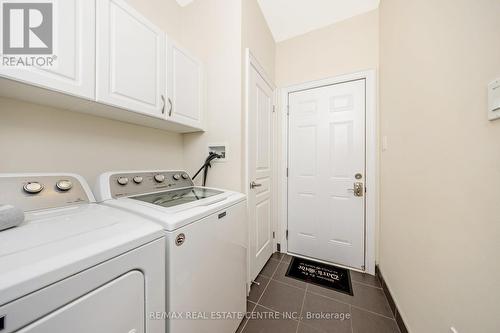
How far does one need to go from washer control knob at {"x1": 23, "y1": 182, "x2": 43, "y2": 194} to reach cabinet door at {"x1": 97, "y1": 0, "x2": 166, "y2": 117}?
0.48 m

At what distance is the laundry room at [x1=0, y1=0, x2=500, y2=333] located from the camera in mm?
574

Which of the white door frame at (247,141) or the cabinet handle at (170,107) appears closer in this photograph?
the cabinet handle at (170,107)

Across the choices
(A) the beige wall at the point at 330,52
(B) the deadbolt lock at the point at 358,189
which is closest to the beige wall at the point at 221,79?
(A) the beige wall at the point at 330,52

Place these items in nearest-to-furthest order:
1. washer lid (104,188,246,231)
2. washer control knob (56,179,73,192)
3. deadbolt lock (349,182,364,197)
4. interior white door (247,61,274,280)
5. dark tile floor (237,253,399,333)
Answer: washer lid (104,188,246,231)
washer control knob (56,179,73,192)
dark tile floor (237,253,399,333)
interior white door (247,61,274,280)
deadbolt lock (349,182,364,197)

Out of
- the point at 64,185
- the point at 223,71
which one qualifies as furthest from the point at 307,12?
the point at 64,185

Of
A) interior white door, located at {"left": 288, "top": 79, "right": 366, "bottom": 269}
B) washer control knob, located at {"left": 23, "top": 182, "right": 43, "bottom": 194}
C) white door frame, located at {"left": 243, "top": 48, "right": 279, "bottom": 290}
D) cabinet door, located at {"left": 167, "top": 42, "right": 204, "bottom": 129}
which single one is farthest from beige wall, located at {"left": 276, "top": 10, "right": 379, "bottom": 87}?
washer control knob, located at {"left": 23, "top": 182, "right": 43, "bottom": 194}

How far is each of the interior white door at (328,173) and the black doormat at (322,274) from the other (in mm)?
115

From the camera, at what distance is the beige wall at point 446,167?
0.59 meters

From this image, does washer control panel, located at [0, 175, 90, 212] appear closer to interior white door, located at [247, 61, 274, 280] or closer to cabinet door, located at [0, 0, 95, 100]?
cabinet door, located at [0, 0, 95, 100]

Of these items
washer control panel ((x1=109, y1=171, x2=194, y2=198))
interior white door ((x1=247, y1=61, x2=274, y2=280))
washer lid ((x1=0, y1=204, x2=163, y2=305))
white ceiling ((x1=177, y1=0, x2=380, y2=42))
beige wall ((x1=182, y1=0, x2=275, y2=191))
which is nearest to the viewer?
washer lid ((x1=0, y1=204, x2=163, y2=305))

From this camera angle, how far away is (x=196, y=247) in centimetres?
77

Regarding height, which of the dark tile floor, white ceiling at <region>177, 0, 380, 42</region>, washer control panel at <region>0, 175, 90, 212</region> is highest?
A: white ceiling at <region>177, 0, 380, 42</region>

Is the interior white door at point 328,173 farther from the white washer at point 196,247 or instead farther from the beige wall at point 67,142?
the beige wall at point 67,142

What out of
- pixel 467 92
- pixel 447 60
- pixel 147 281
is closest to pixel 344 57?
pixel 447 60
